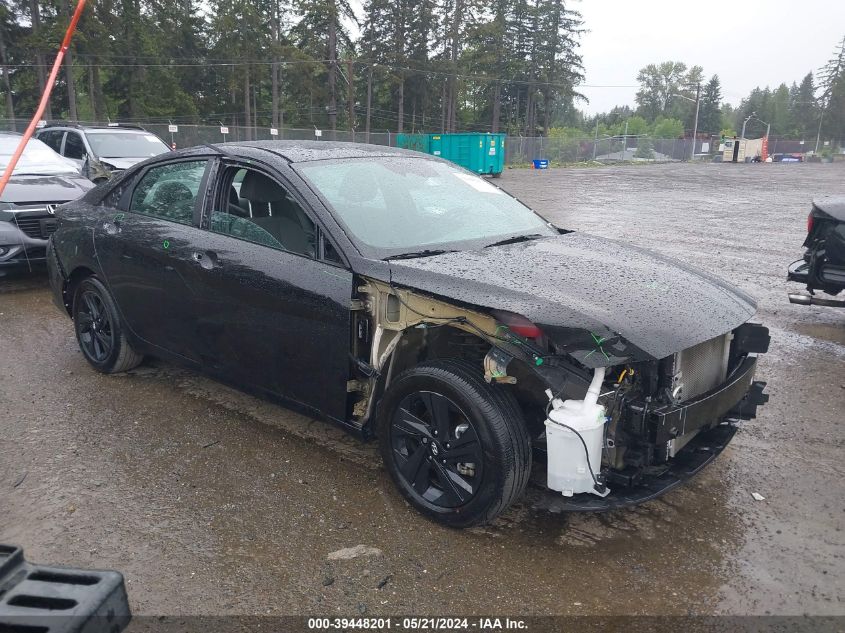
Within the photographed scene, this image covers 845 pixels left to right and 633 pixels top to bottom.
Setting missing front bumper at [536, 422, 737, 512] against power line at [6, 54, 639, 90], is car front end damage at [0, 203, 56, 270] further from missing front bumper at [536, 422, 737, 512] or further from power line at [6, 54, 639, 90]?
power line at [6, 54, 639, 90]

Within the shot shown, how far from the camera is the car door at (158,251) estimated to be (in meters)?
4.10

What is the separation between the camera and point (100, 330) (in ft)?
16.1

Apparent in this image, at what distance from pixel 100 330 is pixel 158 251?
1101 millimetres

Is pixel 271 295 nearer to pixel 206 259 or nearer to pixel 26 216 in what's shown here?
pixel 206 259

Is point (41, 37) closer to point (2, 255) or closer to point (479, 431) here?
point (2, 255)

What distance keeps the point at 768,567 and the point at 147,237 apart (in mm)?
3851

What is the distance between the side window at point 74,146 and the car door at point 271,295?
9315 millimetres

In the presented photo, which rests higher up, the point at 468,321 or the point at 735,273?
the point at 468,321

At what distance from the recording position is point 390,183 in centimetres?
399

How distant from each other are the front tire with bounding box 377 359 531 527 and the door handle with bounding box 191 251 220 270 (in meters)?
1.37

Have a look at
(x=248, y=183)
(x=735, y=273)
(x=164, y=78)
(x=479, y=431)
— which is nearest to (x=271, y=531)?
(x=479, y=431)

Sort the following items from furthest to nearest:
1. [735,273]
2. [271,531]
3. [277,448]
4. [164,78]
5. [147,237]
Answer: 1. [164,78]
2. [735,273]
3. [147,237]
4. [277,448]
5. [271,531]

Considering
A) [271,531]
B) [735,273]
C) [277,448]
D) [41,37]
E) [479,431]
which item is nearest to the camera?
[479,431]

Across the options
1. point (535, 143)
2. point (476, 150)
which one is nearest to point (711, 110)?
point (535, 143)
